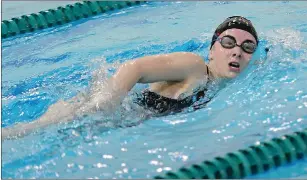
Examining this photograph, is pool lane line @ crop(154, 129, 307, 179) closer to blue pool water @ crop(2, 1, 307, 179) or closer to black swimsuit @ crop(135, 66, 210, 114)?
blue pool water @ crop(2, 1, 307, 179)

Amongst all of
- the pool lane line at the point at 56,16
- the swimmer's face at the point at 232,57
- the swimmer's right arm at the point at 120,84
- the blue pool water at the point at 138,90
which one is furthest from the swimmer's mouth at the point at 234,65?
the pool lane line at the point at 56,16

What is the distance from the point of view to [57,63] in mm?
4383

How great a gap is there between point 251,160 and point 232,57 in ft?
3.13

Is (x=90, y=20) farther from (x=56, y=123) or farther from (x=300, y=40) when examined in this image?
(x=56, y=123)

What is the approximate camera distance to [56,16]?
18.4ft

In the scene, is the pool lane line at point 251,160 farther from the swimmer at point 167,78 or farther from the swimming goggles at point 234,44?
the swimming goggles at point 234,44

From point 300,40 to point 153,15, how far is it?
189 centimetres

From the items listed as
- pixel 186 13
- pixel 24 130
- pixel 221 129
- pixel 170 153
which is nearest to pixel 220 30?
pixel 221 129

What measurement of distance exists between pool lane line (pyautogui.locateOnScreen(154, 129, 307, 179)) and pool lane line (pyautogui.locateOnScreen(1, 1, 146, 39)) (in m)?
3.36

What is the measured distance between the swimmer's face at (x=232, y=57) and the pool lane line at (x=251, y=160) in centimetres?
75

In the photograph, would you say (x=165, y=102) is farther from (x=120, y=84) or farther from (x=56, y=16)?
(x=56, y=16)

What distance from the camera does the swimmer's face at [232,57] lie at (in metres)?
3.24

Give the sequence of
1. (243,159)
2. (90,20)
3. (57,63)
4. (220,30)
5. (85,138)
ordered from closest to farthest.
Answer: (243,159)
(85,138)
(220,30)
(57,63)
(90,20)

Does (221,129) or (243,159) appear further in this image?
(221,129)
